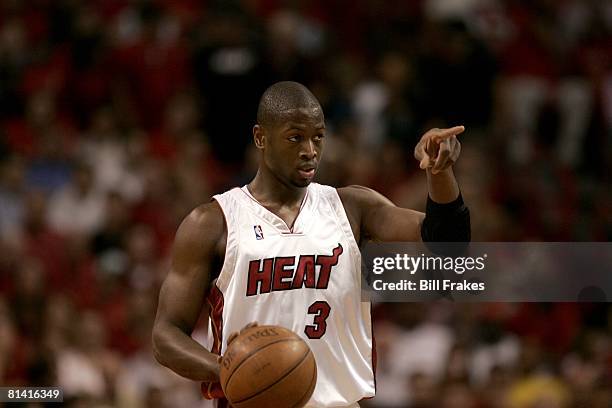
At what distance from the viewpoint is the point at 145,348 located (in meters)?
9.14

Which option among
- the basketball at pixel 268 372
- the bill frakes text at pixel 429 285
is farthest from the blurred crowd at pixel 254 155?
the basketball at pixel 268 372

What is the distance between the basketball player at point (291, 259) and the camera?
5.24 meters

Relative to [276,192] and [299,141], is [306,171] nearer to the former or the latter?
[299,141]

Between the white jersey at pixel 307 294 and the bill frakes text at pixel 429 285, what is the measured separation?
647 millimetres

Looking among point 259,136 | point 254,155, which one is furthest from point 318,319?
point 254,155

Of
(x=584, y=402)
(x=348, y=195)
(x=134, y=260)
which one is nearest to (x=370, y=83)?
(x=134, y=260)

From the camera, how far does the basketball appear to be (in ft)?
15.7

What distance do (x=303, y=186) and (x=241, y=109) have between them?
5.43m

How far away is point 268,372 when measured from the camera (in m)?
4.77

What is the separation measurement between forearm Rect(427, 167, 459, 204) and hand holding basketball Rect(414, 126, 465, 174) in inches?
2.2

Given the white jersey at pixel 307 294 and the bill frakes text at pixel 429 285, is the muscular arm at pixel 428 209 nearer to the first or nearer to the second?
the white jersey at pixel 307 294

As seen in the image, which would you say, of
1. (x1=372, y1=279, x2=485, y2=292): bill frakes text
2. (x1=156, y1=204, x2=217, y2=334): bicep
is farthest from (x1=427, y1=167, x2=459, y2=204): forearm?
(x1=156, y1=204, x2=217, y2=334): bicep

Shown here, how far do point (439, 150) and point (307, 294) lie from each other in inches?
33.7

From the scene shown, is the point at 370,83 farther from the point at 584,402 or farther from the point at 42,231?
the point at 584,402
